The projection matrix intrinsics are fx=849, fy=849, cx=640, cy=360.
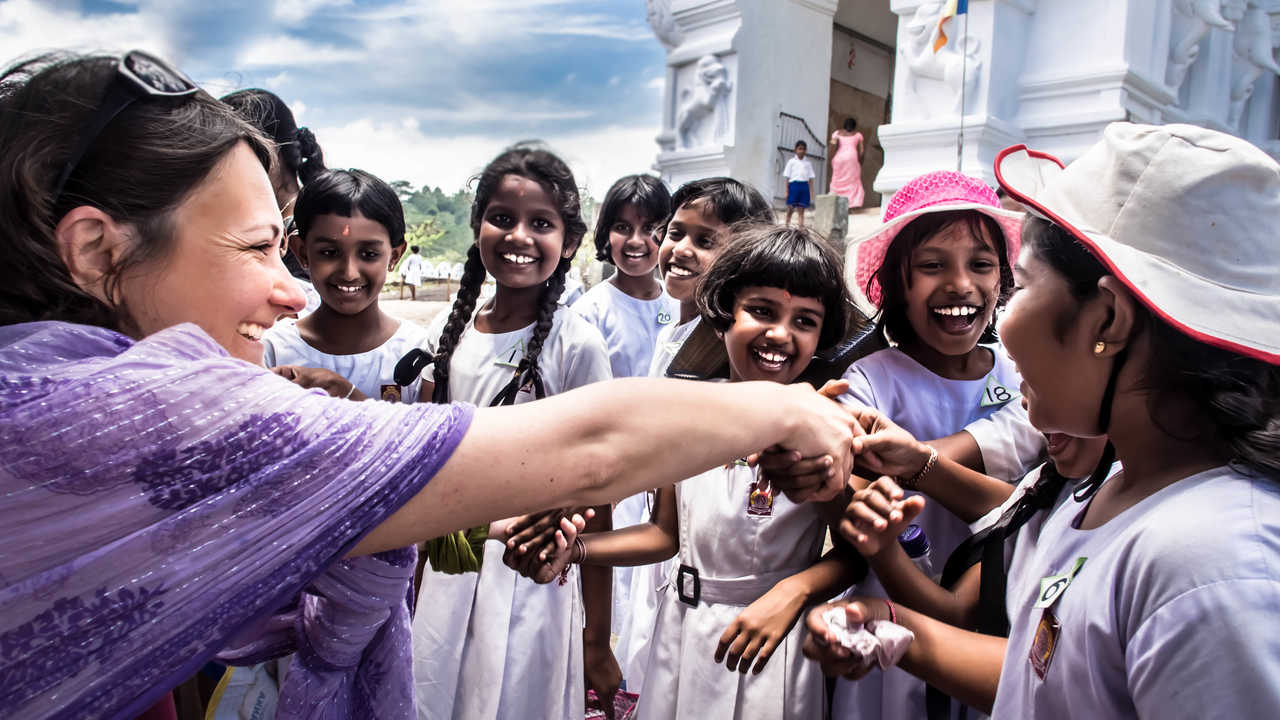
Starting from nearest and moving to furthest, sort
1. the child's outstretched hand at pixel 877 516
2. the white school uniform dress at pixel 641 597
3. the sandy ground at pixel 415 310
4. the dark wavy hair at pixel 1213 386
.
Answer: the dark wavy hair at pixel 1213 386 < the child's outstretched hand at pixel 877 516 < the white school uniform dress at pixel 641 597 < the sandy ground at pixel 415 310

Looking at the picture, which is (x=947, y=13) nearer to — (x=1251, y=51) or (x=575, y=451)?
(x=1251, y=51)

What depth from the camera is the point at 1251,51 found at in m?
12.8

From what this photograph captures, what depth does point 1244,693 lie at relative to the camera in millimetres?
917

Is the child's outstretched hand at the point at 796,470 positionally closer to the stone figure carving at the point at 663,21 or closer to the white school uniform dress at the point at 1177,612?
the white school uniform dress at the point at 1177,612

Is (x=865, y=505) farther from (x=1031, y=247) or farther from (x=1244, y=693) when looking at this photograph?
(x=1244, y=693)

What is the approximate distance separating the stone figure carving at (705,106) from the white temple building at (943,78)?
0.02 m

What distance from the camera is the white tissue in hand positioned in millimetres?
1485

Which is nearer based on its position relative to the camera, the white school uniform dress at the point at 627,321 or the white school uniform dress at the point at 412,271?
the white school uniform dress at the point at 627,321

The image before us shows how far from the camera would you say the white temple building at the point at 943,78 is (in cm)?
969

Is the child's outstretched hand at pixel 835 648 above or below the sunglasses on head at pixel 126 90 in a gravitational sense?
below

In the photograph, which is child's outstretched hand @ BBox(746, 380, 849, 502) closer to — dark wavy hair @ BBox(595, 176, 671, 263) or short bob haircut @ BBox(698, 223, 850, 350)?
short bob haircut @ BBox(698, 223, 850, 350)

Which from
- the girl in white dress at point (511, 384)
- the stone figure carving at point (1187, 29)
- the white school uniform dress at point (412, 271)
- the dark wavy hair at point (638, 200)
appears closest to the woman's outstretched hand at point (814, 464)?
the girl in white dress at point (511, 384)

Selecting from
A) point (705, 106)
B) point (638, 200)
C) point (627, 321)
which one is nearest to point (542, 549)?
point (627, 321)

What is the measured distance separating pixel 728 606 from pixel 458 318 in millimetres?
1535
